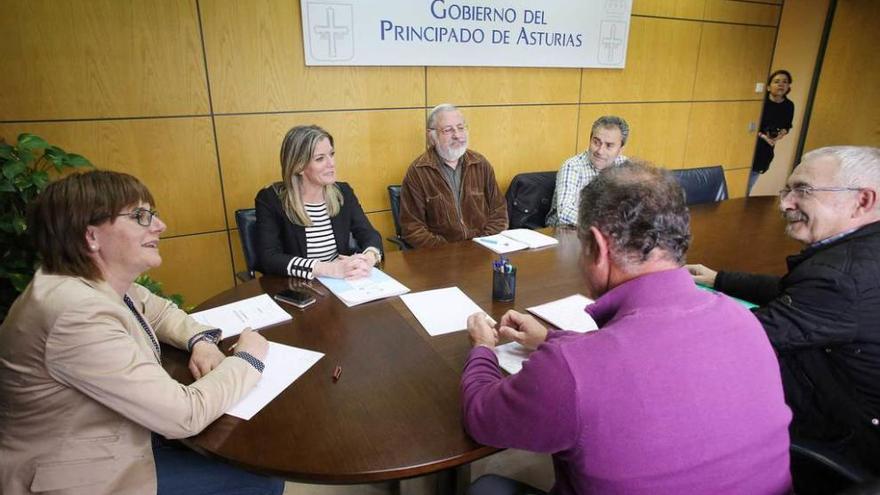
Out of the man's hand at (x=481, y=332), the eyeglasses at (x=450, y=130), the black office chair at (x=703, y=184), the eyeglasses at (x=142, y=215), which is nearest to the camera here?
the eyeglasses at (x=142, y=215)

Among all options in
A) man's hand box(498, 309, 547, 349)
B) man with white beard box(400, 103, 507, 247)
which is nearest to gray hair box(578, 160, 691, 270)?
man's hand box(498, 309, 547, 349)

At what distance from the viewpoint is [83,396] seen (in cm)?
107

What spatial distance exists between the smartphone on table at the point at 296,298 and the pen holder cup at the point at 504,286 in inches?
25.8

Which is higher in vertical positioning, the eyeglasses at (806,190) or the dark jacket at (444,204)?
the eyeglasses at (806,190)

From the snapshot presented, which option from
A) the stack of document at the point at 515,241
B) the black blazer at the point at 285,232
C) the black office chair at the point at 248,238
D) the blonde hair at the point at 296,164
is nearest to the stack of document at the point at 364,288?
the black blazer at the point at 285,232

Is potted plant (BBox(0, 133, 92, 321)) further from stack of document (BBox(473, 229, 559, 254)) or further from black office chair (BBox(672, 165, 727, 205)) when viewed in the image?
black office chair (BBox(672, 165, 727, 205))

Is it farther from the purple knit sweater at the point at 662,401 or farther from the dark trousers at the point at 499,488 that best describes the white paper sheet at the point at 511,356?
the purple knit sweater at the point at 662,401

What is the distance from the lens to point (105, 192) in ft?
3.78

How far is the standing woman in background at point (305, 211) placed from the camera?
86.8 inches

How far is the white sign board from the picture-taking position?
119 inches

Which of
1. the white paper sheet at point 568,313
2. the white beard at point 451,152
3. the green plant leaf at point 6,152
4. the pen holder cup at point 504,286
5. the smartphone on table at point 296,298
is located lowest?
the smartphone on table at point 296,298

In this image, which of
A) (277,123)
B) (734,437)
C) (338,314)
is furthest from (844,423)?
(277,123)

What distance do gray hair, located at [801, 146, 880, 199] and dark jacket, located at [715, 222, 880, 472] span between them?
127 millimetres

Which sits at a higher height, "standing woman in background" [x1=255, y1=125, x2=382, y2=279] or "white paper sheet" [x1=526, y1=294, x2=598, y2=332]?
"standing woman in background" [x1=255, y1=125, x2=382, y2=279]
